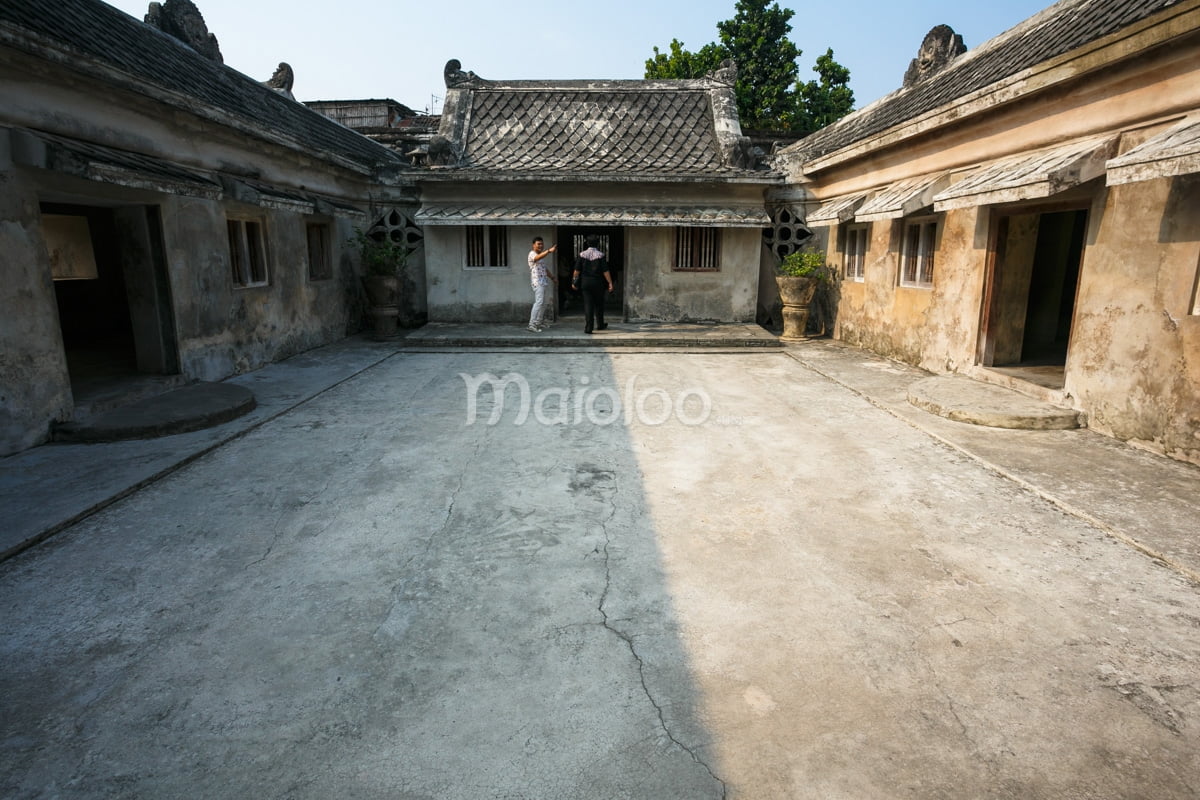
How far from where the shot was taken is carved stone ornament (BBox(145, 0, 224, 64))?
9.02 m

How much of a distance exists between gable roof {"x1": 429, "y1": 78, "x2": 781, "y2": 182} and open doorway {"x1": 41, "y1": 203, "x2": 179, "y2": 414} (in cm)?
569

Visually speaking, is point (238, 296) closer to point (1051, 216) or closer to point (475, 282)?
point (475, 282)

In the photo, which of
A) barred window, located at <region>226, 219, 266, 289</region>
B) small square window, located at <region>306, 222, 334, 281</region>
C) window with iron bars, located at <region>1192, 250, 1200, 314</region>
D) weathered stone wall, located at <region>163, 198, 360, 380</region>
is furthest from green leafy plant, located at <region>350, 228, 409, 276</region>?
window with iron bars, located at <region>1192, 250, 1200, 314</region>

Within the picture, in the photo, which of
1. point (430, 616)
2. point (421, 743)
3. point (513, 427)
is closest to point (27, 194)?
point (513, 427)

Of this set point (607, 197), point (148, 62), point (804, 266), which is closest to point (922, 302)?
point (804, 266)

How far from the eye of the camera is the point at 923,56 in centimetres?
1036

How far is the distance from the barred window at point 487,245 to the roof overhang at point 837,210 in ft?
18.4

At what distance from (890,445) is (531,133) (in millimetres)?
10189

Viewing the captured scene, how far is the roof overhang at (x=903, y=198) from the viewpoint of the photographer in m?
7.80

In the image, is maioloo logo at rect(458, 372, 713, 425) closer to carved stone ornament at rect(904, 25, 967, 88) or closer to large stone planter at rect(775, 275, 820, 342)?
large stone planter at rect(775, 275, 820, 342)

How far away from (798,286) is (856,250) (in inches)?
44.1

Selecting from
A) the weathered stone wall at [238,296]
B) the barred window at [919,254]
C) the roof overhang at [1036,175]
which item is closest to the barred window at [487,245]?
the weathered stone wall at [238,296]

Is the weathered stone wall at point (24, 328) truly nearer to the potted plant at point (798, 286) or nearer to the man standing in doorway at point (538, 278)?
the man standing in doorway at point (538, 278)

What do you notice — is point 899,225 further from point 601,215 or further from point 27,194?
point 27,194
